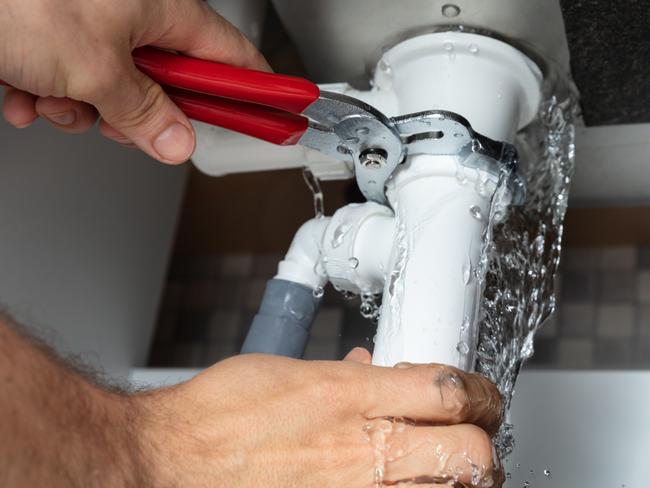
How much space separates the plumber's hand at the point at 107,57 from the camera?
0.56 meters

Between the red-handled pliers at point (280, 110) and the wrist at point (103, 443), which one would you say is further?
the red-handled pliers at point (280, 110)

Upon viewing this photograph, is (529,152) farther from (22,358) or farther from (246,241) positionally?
(246,241)

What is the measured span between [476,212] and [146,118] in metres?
0.23

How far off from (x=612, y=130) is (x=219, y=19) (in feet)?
1.12

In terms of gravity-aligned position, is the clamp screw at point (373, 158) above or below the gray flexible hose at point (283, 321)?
above

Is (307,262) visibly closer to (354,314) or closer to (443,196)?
(443,196)

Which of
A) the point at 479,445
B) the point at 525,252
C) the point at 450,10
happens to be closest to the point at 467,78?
the point at 450,10

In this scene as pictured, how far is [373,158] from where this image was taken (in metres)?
0.64

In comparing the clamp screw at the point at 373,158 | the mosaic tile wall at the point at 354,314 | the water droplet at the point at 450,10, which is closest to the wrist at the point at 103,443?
the clamp screw at the point at 373,158

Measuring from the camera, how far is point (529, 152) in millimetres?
753

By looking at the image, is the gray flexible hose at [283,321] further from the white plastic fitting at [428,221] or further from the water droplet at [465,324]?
the water droplet at [465,324]

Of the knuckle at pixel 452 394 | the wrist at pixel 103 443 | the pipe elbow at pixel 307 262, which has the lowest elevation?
the wrist at pixel 103 443

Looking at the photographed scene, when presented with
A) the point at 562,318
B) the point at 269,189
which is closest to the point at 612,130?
the point at 562,318

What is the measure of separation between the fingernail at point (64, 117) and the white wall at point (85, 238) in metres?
0.13
